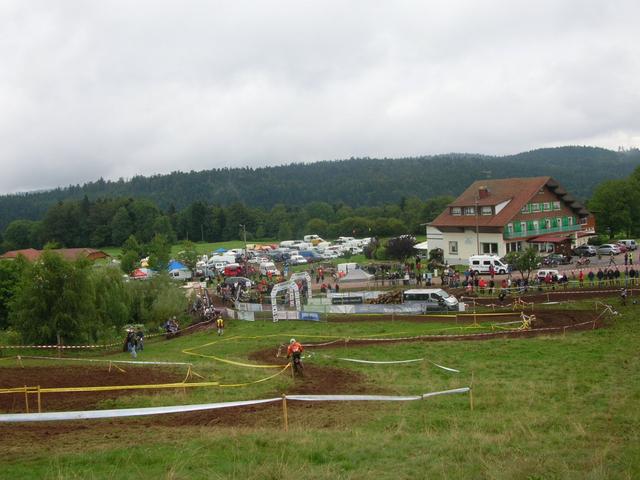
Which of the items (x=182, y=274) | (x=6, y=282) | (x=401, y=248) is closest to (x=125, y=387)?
(x=6, y=282)

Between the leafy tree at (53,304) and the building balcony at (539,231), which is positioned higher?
the building balcony at (539,231)

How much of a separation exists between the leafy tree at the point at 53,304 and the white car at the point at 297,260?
51.5 metres

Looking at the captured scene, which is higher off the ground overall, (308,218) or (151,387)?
(308,218)

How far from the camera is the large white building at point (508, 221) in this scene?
67.5 metres

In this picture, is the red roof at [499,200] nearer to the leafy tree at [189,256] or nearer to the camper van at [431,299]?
the camper van at [431,299]

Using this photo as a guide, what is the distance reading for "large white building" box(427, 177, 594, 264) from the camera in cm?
6750

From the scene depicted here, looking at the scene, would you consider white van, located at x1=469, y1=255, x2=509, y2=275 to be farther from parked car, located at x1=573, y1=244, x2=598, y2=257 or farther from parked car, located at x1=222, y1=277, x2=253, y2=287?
parked car, located at x1=222, y1=277, x2=253, y2=287

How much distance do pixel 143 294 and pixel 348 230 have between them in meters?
94.9

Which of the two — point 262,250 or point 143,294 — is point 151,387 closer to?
point 143,294

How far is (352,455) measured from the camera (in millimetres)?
11984

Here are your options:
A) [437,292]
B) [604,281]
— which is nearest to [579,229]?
[604,281]

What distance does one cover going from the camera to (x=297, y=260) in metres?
86.7

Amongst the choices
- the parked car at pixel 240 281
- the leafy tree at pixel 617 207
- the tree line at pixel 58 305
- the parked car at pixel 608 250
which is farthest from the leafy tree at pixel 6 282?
the leafy tree at pixel 617 207

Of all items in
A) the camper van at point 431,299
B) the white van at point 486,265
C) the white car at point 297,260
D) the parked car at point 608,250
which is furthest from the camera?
the white car at point 297,260
